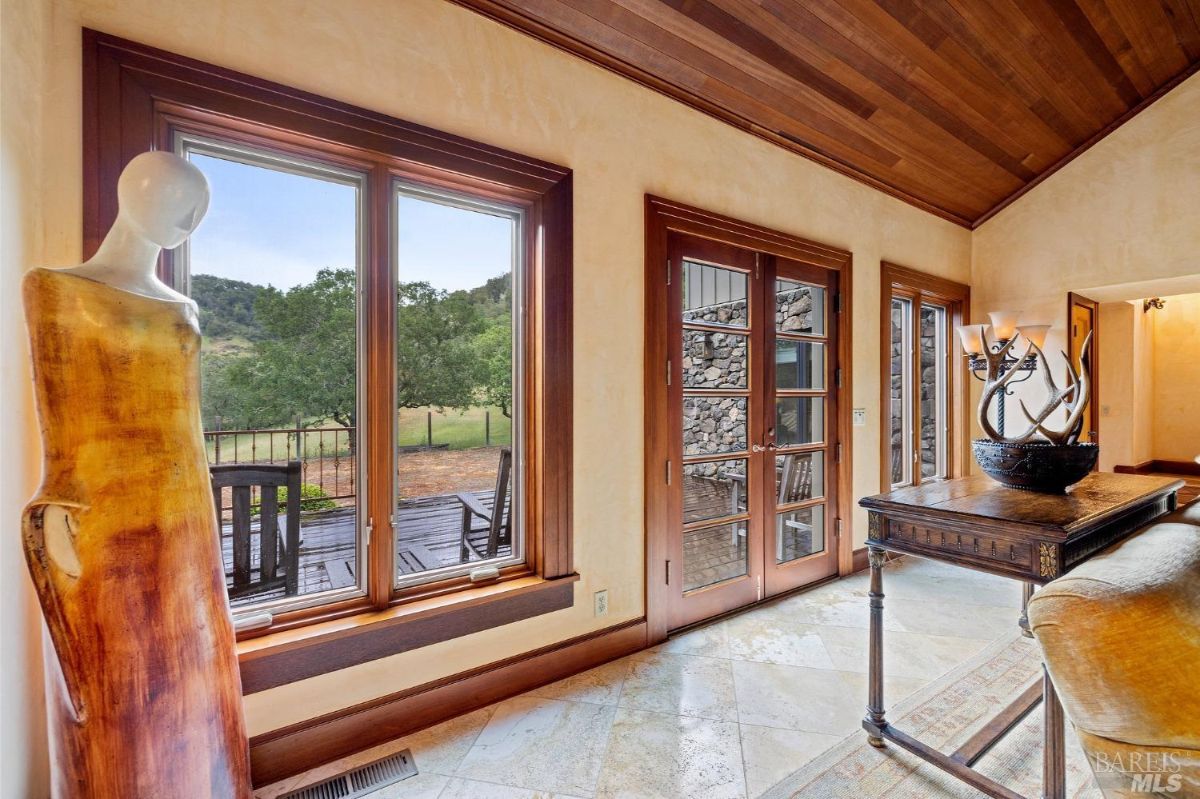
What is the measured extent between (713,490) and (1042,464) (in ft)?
4.76

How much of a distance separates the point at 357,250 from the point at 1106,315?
691 centimetres

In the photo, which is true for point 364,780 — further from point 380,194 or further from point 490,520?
point 380,194

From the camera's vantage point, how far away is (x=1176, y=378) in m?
5.71

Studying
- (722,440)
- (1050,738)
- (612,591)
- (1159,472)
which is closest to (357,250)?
(612,591)

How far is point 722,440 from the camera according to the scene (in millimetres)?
2900

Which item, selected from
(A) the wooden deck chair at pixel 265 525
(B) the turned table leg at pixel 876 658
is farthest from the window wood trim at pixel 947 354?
(A) the wooden deck chair at pixel 265 525

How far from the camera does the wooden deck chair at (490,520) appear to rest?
216 centimetres

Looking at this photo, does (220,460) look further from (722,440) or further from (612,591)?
(722,440)

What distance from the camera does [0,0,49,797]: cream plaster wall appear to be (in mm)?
1139

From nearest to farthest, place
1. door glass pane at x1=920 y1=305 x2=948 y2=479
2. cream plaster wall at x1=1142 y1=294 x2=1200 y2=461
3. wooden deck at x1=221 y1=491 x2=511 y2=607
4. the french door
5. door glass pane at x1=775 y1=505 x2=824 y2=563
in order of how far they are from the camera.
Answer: wooden deck at x1=221 y1=491 x2=511 y2=607
the french door
door glass pane at x1=775 y1=505 x2=824 y2=563
door glass pane at x1=920 y1=305 x2=948 y2=479
cream plaster wall at x1=1142 y1=294 x2=1200 y2=461

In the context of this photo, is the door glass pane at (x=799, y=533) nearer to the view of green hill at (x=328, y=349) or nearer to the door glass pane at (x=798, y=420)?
the door glass pane at (x=798, y=420)

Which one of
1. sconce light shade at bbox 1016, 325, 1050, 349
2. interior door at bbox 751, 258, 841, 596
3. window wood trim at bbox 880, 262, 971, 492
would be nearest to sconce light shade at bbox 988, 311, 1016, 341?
sconce light shade at bbox 1016, 325, 1050, 349

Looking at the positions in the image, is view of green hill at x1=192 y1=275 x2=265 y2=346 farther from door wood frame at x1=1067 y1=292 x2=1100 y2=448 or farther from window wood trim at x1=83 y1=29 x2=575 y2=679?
door wood frame at x1=1067 y1=292 x2=1100 y2=448

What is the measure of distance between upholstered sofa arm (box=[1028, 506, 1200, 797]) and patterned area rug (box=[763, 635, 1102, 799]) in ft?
2.70
